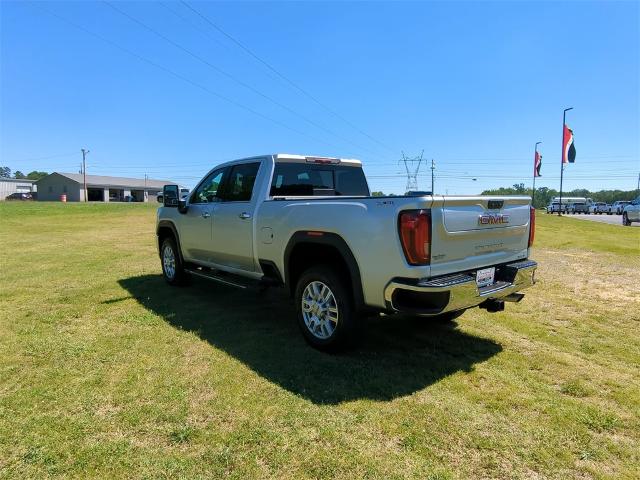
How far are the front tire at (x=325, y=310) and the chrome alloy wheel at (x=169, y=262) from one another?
368 centimetres

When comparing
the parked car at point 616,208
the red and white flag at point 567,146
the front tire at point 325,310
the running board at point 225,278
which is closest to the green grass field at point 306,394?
the front tire at point 325,310

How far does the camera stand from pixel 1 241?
565 inches

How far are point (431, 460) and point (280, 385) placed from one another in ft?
4.65

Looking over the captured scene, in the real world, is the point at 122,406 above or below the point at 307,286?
below

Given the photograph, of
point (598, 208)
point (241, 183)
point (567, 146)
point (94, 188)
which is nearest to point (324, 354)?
point (241, 183)

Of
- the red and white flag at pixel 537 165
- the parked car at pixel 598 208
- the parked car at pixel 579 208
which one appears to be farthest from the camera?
the parked car at pixel 598 208

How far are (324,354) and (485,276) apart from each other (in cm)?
169

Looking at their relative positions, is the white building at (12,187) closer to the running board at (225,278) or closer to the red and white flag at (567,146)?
the red and white flag at (567,146)

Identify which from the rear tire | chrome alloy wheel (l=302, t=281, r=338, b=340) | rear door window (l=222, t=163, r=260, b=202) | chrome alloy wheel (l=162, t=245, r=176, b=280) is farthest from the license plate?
chrome alloy wheel (l=162, t=245, r=176, b=280)

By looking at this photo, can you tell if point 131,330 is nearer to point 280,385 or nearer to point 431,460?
point 280,385

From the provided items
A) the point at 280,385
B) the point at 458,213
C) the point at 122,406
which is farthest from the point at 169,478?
the point at 458,213

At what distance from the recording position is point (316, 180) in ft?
18.9

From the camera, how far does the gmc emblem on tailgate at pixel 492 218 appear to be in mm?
3922

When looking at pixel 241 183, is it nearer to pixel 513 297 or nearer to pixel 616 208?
pixel 513 297
